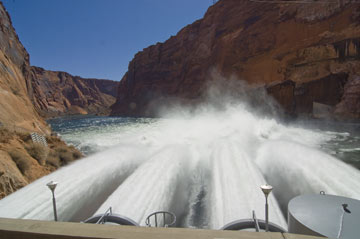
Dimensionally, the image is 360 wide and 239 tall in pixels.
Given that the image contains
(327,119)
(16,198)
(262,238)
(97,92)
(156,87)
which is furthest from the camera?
(97,92)

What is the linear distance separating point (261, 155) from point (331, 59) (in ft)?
83.1

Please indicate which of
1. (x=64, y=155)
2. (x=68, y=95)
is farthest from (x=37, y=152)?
(x=68, y=95)

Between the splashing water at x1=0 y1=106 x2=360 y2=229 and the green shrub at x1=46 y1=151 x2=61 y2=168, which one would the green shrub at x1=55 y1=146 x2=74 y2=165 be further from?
the splashing water at x1=0 y1=106 x2=360 y2=229

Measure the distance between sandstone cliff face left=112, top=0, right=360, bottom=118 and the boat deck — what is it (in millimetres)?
30512

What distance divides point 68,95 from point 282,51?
14917 cm

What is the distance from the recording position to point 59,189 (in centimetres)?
642

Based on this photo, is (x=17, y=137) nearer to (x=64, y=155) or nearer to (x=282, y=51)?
(x=64, y=155)

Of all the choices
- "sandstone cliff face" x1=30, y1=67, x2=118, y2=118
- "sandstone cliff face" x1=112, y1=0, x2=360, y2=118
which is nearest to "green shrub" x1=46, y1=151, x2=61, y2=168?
"sandstone cliff face" x1=112, y1=0, x2=360, y2=118

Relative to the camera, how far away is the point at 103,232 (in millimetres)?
1608

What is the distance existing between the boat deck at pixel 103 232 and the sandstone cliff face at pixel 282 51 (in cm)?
3051

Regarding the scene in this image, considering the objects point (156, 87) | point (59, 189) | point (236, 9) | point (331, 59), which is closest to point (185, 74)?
point (156, 87)

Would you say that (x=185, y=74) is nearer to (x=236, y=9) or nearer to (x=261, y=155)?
(x=236, y=9)

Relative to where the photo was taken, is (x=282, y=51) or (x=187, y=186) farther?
(x=282, y=51)

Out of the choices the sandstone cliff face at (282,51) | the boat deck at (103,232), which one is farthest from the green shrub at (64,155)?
the sandstone cliff face at (282,51)
